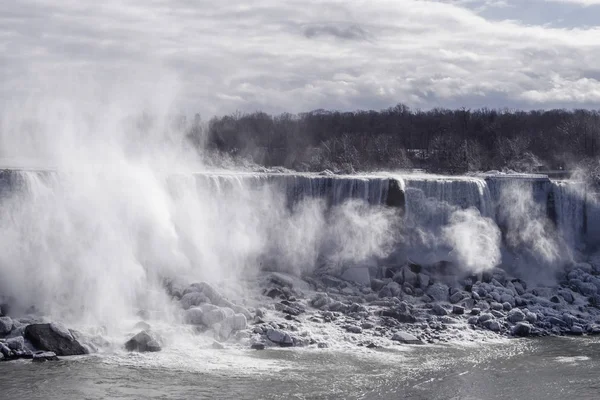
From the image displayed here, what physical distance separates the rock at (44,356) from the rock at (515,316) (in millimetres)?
12316

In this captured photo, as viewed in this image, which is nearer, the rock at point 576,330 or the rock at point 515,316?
the rock at point 576,330

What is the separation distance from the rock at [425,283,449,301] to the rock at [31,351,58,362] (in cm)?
1148

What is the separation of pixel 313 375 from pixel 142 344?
407 cm

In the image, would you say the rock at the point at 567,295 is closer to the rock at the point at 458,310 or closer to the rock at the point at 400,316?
the rock at the point at 458,310

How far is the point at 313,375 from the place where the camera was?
18266 millimetres

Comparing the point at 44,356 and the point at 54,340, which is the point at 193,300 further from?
the point at 44,356

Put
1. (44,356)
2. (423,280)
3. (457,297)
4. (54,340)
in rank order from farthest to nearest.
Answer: (423,280)
(457,297)
(54,340)
(44,356)

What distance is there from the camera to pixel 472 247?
29.7 metres

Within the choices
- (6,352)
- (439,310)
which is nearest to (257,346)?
(6,352)

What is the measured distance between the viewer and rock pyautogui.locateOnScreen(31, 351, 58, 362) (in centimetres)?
1861

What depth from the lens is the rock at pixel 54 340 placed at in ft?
62.3

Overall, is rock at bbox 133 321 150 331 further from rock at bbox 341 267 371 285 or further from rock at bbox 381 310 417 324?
rock at bbox 341 267 371 285

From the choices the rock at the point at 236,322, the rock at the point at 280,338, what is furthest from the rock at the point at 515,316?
the rock at the point at 236,322

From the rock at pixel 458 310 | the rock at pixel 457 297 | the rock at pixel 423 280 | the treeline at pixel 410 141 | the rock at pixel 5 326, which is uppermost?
the treeline at pixel 410 141
